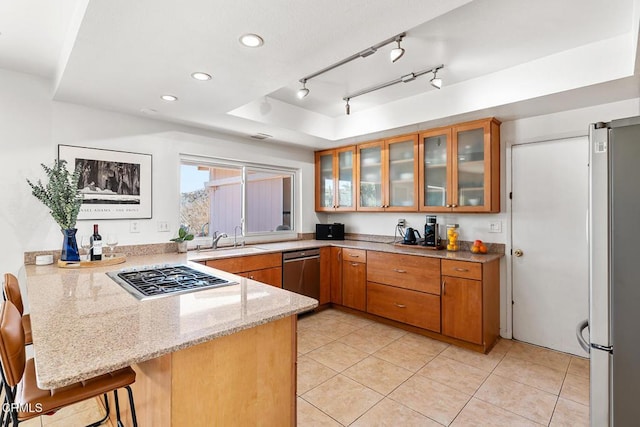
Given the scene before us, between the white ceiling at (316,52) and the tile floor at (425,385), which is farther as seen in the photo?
the tile floor at (425,385)

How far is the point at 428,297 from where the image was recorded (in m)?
3.12

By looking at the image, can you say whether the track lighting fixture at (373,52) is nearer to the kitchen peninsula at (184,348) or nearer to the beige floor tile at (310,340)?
the kitchen peninsula at (184,348)

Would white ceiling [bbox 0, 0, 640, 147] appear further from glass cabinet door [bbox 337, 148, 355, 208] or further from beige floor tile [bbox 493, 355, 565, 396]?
beige floor tile [bbox 493, 355, 565, 396]

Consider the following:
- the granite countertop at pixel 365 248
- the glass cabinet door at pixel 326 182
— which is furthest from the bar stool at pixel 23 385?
the glass cabinet door at pixel 326 182

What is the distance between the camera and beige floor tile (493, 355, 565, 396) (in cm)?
233

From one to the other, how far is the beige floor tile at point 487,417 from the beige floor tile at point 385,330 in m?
1.18

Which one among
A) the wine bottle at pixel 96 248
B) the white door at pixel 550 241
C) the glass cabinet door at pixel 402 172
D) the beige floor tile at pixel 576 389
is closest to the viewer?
the beige floor tile at pixel 576 389

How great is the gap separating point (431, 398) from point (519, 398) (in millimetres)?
625

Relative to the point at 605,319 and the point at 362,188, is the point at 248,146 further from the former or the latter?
the point at 605,319

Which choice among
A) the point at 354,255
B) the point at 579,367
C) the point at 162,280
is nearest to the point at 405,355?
the point at 354,255

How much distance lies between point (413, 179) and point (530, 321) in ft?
6.11

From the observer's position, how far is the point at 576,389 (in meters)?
2.27

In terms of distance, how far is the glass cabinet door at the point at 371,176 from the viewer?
13.0ft

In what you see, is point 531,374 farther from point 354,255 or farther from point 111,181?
point 111,181
